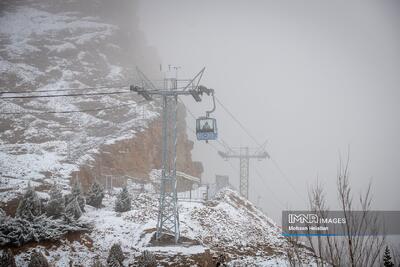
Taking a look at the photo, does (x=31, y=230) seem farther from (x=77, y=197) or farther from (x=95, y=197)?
(x=95, y=197)

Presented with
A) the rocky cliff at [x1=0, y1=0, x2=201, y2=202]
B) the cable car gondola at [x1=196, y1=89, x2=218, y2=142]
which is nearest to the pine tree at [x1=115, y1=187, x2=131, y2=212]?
the rocky cliff at [x1=0, y1=0, x2=201, y2=202]

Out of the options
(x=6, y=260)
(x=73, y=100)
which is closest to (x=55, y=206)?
(x=6, y=260)

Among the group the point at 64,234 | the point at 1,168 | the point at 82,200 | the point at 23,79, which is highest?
the point at 23,79

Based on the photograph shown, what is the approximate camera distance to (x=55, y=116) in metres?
53.3

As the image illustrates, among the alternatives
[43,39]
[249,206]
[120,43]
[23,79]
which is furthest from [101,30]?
[249,206]

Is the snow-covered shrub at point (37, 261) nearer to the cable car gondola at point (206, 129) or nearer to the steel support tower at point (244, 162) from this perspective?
the cable car gondola at point (206, 129)

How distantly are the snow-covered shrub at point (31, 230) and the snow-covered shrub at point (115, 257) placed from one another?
4100 millimetres

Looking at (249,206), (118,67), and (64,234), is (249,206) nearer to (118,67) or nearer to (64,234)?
(64,234)

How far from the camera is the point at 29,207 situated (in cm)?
2192

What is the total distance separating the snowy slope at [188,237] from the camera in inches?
842

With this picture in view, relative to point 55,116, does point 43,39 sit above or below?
above

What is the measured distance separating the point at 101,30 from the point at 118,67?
19101 mm

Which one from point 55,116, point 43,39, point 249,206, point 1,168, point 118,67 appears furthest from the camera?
point 43,39

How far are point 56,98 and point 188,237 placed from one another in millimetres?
42461
